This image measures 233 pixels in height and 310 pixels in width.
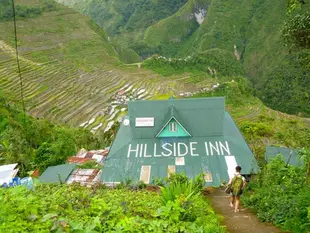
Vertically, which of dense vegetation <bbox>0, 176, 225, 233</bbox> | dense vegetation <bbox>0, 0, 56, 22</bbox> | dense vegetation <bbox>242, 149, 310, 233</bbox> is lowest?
dense vegetation <bbox>242, 149, 310, 233</bbox>

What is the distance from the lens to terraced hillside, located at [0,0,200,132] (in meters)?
39.4

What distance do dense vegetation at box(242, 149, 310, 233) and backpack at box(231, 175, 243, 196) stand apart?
34 centimetres

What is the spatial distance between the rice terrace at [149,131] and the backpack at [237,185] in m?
0.02

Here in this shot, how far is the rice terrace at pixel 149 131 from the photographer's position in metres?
4.32

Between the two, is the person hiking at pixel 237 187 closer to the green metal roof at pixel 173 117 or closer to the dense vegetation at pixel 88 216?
the dense vegetation at pixel 88 216

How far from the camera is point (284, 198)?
18.9ft

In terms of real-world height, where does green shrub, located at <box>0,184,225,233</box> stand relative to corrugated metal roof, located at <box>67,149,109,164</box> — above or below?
above

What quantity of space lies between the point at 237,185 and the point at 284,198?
3.96 feet

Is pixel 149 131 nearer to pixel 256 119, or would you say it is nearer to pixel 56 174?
pixel 56 174

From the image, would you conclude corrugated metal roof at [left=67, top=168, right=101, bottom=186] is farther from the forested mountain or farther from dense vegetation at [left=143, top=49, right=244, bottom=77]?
the forested mountain

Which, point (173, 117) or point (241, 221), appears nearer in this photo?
point (241, 221)

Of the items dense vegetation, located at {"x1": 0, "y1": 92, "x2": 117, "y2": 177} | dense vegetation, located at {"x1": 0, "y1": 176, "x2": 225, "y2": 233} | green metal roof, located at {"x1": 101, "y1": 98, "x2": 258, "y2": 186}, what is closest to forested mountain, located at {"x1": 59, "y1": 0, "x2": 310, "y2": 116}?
dense vegetation, located at {"x1": 0, "y1": 92, "x2": 117, "y2": 177}

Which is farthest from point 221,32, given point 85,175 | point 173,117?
point 85,175

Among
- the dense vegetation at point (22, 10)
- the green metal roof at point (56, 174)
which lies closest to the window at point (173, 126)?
the green metal roof at point (56, 174)
